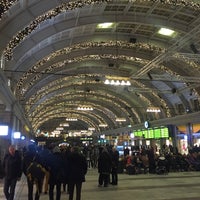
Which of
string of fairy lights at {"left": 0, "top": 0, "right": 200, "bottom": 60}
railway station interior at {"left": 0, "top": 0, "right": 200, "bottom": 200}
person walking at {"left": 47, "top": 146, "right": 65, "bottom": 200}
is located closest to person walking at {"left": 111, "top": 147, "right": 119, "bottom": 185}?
railway station interior at {"left": 0, "top": 0, "right": 200, "bottom": 200}

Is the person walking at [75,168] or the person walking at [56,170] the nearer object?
the person walking at [75,168]

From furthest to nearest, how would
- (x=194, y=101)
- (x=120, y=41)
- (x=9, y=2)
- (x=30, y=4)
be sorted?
(x=194, y=101)
(x=120, y=41)
(x=30, y=4)
(x=9, y=2)

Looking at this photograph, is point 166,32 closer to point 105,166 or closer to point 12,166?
point 105,166

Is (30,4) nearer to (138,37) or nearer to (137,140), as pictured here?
(138,37)

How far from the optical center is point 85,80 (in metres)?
31.0

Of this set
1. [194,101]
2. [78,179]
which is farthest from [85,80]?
[78,179]

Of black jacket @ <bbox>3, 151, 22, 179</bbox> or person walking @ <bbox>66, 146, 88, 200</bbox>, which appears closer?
person walking @ <bbox>66, 146, 88, 200</bbox>

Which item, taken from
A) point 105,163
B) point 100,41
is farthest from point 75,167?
point 100,41

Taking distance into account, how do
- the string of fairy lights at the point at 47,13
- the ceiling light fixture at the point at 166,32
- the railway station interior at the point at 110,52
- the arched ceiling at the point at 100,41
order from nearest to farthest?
1. the string of fairy lights at the point at 47,13
2. the railway station interior at the point at 110,52
3. the arched ceiling at the point at 100,41
4. the ceiling light fixture at the point at 166,32

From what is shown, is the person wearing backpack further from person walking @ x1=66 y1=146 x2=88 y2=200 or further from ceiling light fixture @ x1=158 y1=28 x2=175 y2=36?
ceiling light fixture @ x1=158 y1=28 x2=175 y2=36

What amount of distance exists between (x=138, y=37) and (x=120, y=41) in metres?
1.19

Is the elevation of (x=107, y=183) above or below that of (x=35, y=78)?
below

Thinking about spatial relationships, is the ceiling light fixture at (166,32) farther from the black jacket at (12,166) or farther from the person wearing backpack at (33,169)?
the black jacket at (12,166)

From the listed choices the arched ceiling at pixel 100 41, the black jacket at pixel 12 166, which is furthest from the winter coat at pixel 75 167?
the arched ceiling at pixel 100 41
